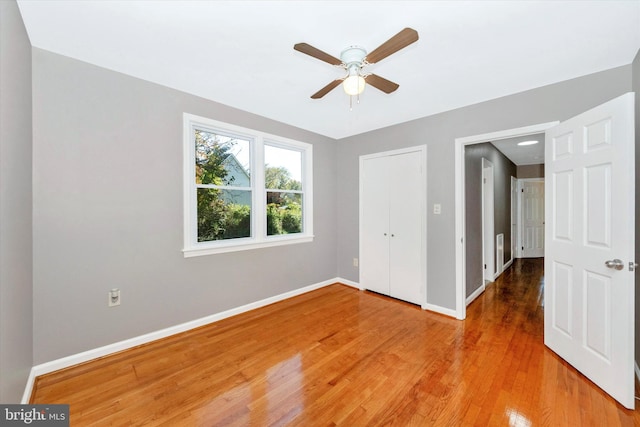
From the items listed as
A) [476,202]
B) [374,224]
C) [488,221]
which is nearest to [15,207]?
[374,224]

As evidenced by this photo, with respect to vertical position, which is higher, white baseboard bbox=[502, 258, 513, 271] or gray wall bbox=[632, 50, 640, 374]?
gray wall bbox=[632, 50, 640, 374]

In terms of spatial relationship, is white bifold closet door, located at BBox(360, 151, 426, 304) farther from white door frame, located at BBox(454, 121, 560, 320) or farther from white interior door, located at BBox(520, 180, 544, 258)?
white interior door, located at BBox(520, 180, 544, 258)

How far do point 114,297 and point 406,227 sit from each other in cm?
330

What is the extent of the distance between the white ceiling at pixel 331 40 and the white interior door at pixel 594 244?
1.75 ft

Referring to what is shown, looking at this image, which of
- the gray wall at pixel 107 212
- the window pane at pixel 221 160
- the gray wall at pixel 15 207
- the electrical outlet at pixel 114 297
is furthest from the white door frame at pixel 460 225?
the gray wall at pixel 15 207

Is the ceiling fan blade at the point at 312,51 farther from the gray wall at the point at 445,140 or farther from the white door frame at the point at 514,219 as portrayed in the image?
the white door frame at the point at 514,219

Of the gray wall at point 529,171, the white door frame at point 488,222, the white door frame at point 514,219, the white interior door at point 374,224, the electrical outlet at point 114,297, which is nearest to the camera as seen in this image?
the electrical outlet at point 114,297

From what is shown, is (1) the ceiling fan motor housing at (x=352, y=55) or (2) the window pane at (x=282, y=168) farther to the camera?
(2) the window pane at (x=282, y=168)

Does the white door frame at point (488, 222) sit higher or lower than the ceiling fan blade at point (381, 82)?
lower

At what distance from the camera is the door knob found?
66.1 inches

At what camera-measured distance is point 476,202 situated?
3680 millimetres

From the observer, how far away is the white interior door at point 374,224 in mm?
3713

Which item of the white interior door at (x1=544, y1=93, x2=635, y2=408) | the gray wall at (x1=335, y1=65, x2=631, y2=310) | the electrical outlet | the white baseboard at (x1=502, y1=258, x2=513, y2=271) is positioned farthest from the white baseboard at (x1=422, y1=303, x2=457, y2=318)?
the electrical outlet

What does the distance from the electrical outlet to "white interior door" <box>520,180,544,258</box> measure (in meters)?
8.05
